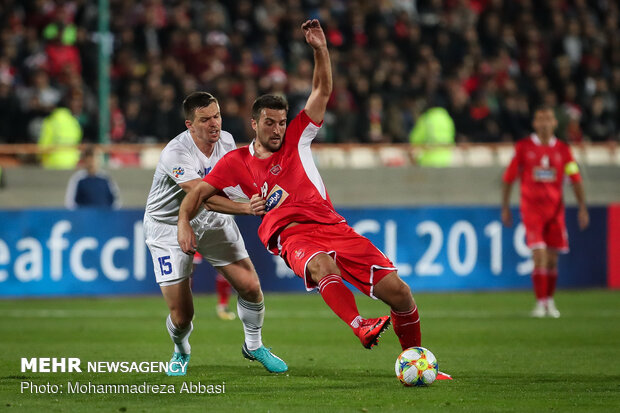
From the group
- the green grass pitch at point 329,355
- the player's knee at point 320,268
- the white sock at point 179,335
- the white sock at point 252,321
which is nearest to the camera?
the green grass pitch at point 329,355

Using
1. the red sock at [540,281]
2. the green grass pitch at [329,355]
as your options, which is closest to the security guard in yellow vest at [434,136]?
the green grass pitch at [329,355]

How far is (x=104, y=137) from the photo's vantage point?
1744 cm

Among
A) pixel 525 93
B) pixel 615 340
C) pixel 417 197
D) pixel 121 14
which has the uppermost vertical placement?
pixel 121 14

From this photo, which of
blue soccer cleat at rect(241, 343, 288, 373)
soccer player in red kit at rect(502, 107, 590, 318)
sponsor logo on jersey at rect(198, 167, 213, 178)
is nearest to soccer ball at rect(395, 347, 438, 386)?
blue soccer cleat at rect(241, 343, 288, 373)

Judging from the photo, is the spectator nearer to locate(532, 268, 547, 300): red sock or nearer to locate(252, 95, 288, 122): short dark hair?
locate(532, 268, 547, 300): red sock

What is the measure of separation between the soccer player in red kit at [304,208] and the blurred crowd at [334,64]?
9935mm

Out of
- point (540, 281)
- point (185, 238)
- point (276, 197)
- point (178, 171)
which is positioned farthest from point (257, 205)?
point (540, 281)

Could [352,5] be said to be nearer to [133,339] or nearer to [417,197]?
[417,197]

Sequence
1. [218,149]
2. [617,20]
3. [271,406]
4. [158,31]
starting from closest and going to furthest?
1. [271,406]
2. [218,149]
3. [158,31]
4. [617,20]

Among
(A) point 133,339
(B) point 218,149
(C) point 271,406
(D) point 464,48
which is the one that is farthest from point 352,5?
(C) point 271,406

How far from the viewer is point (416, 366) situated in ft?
22.1

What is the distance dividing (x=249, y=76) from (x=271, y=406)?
12.6 m

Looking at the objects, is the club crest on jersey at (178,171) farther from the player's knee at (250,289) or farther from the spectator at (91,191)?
the spectator at (91,191)

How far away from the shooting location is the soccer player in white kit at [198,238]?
762 cm
